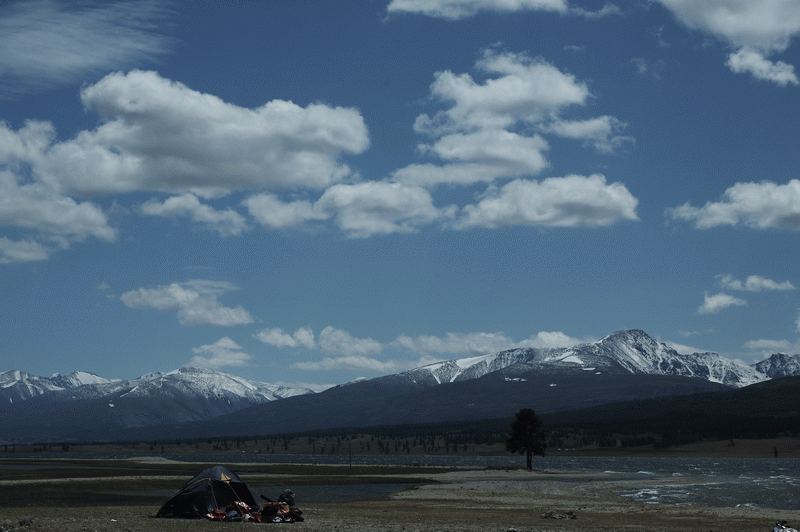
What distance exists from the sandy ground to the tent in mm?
1407

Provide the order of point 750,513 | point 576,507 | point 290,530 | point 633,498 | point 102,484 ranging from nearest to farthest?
point 290,530 < point 750,513 < point 576,507 < point 633,498 < point 102,484

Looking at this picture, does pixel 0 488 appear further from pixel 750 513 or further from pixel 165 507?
pixel 750 513

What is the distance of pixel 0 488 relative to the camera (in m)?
78.3

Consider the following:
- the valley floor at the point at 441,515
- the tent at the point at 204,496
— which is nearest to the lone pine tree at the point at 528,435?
the valley floor at the point at 441,515

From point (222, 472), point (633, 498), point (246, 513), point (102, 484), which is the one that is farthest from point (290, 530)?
point (102, 484)

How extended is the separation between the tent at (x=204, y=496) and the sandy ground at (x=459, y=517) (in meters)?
1.41

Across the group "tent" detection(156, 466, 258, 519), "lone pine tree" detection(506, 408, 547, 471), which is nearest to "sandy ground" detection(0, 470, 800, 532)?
"tent" detection(156, 466, 258, 519)

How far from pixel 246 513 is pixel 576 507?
1114 inches

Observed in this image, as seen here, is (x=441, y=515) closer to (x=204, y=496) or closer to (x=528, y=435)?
(x=204, y=496)

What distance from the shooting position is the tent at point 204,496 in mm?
44688

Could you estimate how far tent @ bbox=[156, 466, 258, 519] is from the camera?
4469 centimetres

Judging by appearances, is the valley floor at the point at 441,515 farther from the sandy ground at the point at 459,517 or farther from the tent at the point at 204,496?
the tent at the point at 204,496

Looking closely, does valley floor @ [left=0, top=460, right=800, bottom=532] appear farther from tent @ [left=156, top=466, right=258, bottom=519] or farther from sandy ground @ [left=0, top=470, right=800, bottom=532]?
tent @ [left=156, top=466, right=258, bottom=519]

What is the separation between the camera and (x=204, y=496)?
148 feet
